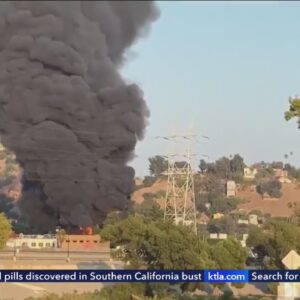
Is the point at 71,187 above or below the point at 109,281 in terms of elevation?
above

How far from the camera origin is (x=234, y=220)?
6262cm

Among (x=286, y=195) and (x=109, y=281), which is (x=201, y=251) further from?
(x=286, y=195)

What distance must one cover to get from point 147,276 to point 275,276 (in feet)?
7.89

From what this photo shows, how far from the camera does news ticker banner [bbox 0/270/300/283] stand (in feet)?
36.2

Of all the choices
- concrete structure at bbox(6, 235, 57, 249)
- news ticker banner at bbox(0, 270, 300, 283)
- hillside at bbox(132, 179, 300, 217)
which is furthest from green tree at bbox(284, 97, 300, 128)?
hillside at bbox(132, 179, 300, 217)

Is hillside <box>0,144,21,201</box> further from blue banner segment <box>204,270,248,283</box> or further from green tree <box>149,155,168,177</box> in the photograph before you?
blue banner segment <box>204,270,248,283</box>

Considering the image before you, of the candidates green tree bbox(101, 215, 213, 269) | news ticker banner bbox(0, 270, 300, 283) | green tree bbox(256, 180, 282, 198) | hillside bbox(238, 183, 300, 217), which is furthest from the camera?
green tree bbox(256, 180, 282, 198)

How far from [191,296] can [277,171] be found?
295 ft

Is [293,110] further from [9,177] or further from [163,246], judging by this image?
[9,177]

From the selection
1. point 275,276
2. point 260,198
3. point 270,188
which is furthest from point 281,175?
point 275,276

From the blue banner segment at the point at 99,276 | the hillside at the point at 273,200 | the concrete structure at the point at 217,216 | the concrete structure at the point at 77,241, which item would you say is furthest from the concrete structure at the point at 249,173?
the blue banner segment at the point at 99,276

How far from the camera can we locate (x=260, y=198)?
84.6 m

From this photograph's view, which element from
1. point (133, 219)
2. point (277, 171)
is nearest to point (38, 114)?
point (133, 219)

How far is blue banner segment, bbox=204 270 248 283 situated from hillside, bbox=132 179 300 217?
63.8 meters
